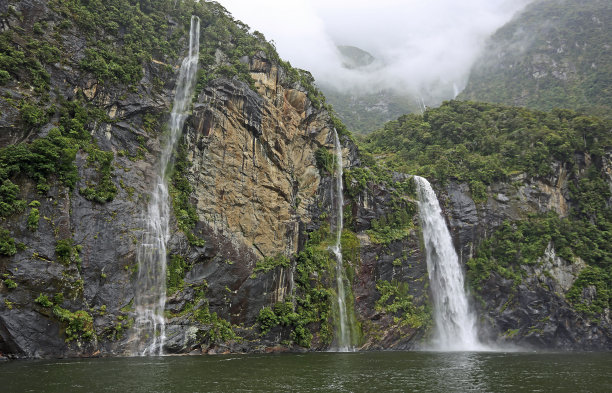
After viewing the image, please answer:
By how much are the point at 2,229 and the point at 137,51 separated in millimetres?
20506

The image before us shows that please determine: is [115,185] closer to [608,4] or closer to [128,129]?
[128,129]

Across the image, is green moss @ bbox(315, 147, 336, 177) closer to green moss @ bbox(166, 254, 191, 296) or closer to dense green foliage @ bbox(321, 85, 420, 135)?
green moss @ bbox(166, 254, 191, 296)

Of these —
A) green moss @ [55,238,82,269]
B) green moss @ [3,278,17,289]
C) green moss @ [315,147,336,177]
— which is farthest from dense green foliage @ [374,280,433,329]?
green moss @ [3,278,17,289]

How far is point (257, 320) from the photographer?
2908cm

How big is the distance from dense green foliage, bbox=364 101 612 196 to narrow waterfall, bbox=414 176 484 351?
6.40m

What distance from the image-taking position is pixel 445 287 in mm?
39438

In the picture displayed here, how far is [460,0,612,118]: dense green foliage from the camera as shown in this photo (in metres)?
77.8

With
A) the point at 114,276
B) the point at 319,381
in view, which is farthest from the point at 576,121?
the point at 114,276

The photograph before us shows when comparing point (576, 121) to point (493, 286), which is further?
point (576, 121)

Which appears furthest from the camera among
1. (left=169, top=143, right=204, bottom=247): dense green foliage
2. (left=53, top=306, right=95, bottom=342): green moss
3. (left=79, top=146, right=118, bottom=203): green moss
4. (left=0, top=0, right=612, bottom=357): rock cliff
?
(left=169, top=143, right=204, bottom=247): dense green foliage

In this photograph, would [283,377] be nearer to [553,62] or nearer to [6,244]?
[6,244]

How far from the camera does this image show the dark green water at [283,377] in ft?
44.3

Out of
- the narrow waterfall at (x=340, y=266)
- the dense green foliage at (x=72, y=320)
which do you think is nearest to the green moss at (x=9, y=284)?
the dense green foliage at (x=72, y=320)

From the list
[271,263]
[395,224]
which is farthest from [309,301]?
[395,224]
